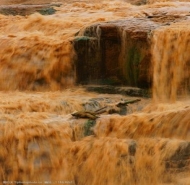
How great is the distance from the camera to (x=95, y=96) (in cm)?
962

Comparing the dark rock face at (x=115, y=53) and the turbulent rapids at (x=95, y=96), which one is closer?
the turbulent rapids at (x=95, y=96)

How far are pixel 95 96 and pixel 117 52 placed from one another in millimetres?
882

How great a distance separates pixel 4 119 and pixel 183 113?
1.96m

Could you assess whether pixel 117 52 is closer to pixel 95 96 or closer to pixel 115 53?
pixel 115 53

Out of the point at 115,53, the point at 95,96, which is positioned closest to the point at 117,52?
A: the point at 115,53

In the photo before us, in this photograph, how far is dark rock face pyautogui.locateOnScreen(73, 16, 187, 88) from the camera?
9836 mm

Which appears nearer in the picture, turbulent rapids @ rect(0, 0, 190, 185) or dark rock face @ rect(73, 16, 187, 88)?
turbulent rapids @ rect(0, 0, 190, 185)

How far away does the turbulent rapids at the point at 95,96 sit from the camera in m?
7.41

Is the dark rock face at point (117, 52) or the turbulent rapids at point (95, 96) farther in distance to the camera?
the dark rock face at point (117, 52)

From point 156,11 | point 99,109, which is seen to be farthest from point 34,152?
point 156,11

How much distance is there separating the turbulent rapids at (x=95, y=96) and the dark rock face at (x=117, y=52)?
0.01 meters

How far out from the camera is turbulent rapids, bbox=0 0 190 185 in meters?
7.41

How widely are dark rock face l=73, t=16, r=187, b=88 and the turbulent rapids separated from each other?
14mm

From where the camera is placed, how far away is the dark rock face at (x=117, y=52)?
9836 mm
